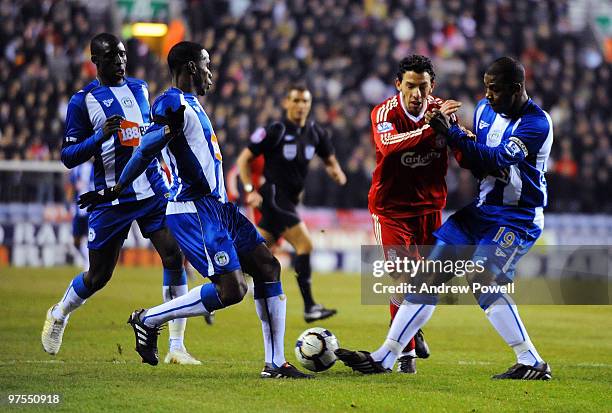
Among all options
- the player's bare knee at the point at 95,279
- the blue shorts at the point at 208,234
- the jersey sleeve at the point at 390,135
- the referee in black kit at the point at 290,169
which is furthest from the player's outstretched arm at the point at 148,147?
the referee in black kit at the point at 290,169

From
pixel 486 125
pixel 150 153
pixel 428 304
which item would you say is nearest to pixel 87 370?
pixel 150 153

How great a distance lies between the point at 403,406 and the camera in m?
6.54

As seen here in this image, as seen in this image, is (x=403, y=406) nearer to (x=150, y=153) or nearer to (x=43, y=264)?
(x=150, y=153)

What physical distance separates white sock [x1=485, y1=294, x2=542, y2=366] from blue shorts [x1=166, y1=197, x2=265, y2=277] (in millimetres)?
1823

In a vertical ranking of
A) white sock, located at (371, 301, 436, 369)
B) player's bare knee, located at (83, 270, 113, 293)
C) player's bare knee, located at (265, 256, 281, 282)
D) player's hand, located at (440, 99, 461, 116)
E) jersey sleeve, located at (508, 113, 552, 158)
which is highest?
player's hand, located at (440, 99, 461, 116)

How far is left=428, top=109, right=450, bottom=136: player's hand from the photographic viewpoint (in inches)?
295

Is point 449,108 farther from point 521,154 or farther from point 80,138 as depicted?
point 80,138

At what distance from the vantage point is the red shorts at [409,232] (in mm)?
8453

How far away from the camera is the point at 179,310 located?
7.39m

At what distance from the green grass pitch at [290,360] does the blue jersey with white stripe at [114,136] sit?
1.41 metres

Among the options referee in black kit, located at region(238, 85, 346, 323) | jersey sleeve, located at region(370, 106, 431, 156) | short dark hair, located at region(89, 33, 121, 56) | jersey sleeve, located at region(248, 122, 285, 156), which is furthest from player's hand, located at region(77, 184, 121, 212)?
jersey sleeve, located at region(248, 122, 285, 156)

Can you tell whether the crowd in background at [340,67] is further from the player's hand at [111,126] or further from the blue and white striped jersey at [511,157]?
the blue and white striped jersey at [511,157]

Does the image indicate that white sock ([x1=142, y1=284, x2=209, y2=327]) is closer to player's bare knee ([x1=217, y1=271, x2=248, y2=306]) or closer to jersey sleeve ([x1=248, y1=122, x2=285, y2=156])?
player's bare knee ([x1=217, y1=271, x2=248, y2=306])

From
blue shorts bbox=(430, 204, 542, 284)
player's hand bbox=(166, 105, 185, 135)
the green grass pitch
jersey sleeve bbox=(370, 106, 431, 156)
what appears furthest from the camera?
jersey sleeve bbox=(370, 106, 431, 156)
